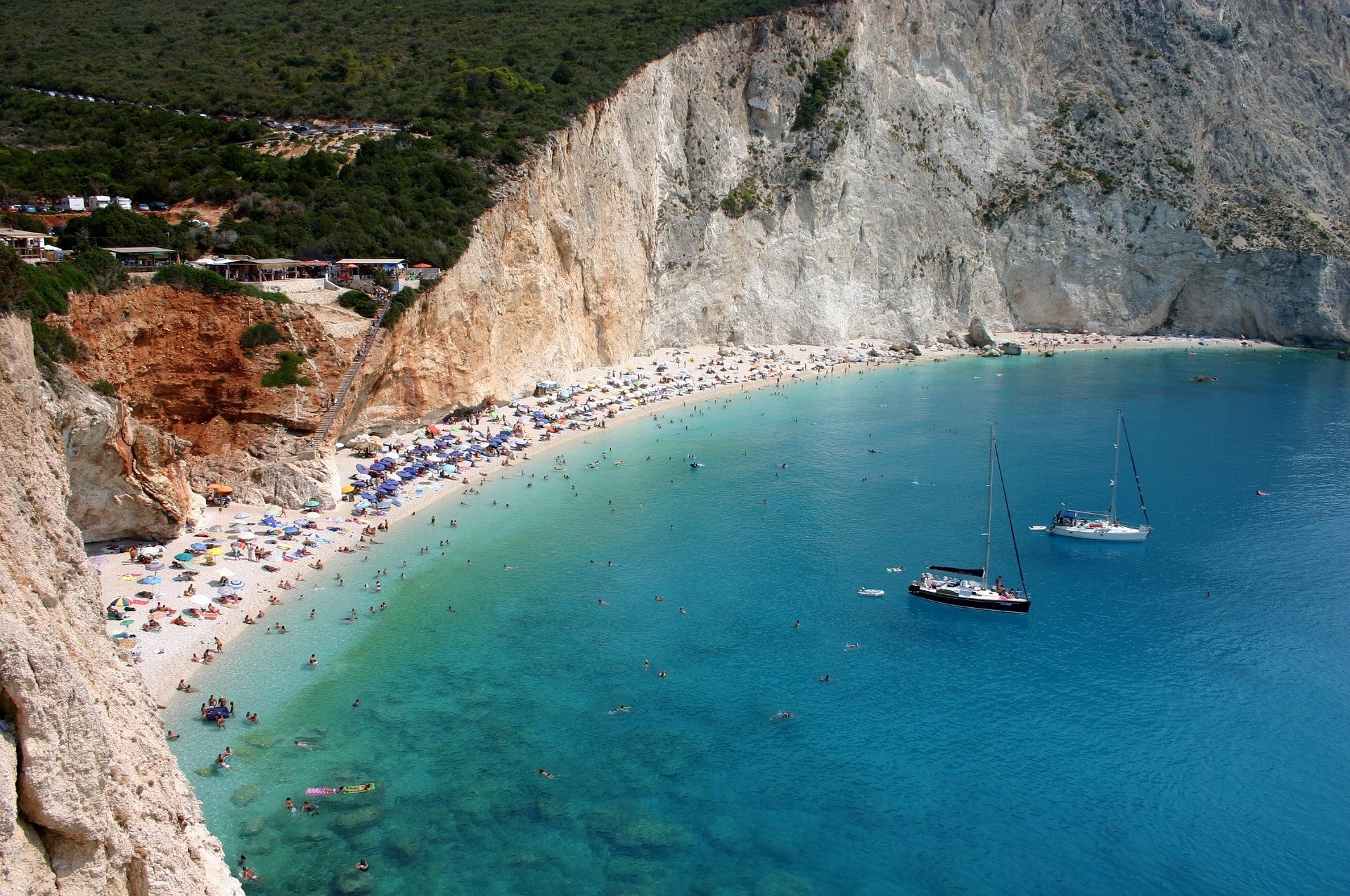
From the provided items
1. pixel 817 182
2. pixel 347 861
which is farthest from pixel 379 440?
pixel 817 182

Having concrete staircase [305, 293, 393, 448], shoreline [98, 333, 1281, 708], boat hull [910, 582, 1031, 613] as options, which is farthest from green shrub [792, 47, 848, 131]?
boat hull [910, 582, 1031, 613]

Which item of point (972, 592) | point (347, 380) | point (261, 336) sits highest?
point (261, 336)

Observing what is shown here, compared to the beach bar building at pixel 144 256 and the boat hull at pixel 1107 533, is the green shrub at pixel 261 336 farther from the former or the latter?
the boat hull at pixel 1107 533

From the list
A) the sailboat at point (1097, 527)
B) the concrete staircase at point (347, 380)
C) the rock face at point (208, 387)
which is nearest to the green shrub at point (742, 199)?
the concrete staircase at point (347, 380)

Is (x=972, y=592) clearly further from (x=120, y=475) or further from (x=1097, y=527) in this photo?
(x=120, y=475)

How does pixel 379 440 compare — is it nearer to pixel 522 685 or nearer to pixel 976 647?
pixel 522 685

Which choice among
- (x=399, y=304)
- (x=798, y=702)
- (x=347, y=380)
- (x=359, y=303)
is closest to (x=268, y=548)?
(x=347, y=380)
